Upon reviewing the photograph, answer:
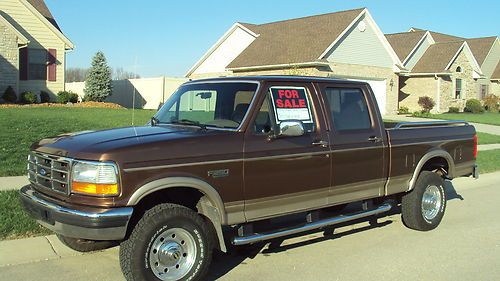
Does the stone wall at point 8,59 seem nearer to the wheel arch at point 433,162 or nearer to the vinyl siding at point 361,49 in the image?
the vinyl siding at point 361,49

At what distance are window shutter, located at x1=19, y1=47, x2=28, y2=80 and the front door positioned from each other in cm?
2414

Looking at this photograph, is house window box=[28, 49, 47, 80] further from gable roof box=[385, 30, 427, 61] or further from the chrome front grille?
the chrome front grille

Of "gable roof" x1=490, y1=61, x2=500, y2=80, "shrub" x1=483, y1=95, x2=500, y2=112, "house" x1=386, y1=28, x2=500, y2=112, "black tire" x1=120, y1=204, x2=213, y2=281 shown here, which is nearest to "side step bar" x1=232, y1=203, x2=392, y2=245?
"black tire" x1=120, y1=204, x2=213, y2=281

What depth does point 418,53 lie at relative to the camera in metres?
37.4

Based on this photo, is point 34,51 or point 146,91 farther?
point 146,91

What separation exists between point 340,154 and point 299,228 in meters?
1.01

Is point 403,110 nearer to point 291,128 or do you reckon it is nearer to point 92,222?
point 291,128

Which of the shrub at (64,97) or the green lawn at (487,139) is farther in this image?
the shrub at (64,97)

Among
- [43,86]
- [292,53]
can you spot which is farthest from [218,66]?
[43,86]

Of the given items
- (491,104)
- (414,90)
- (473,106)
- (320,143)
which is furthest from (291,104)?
(491,104)

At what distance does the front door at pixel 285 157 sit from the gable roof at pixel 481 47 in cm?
4382

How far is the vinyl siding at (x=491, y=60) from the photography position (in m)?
45.3

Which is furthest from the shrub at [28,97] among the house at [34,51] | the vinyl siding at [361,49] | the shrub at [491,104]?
the shrub at [491,104]

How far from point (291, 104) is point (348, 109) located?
102 cm
